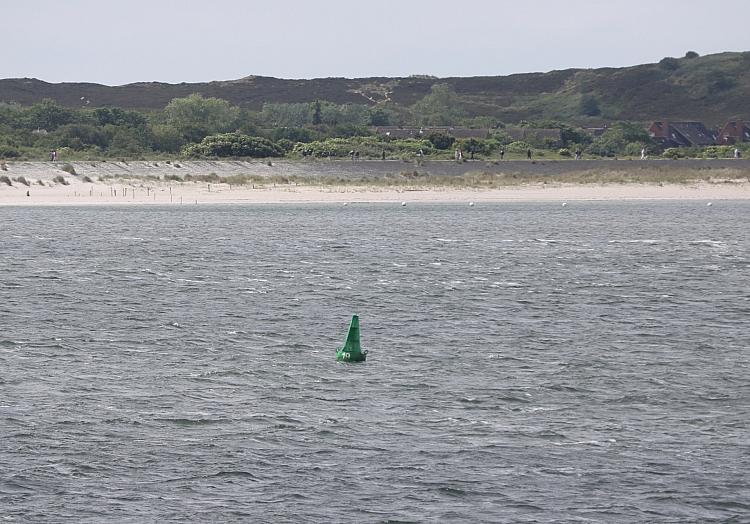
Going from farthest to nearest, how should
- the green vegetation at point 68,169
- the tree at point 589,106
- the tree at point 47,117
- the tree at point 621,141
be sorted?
1. the tree at point 589,106
2. the tree at point 621,141
3. the tree at point 47,117
4. the green vegetation at point 68,169

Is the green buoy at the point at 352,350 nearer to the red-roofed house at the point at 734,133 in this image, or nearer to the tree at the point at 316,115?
the tree at the point at 316,115

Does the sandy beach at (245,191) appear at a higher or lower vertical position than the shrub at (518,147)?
lower

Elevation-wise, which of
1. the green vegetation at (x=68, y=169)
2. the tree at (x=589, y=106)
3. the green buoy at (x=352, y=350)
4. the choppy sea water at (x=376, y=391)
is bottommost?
the choppy sea water at (x=376, y=391)

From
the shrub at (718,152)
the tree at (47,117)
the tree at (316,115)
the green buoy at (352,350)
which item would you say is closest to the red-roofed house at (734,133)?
the shrub at (718,152)

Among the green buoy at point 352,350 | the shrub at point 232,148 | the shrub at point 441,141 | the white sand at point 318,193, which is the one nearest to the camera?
the green buoy at point 352,350

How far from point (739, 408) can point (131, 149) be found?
254ft

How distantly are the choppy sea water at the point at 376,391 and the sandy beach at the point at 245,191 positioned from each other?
30337 millimetres

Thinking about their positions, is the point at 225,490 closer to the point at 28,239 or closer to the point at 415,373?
the point at 415,373

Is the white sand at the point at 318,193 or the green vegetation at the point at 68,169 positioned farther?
the green vegetation at the point at 68,169

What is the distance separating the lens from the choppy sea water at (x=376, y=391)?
16.6 meters

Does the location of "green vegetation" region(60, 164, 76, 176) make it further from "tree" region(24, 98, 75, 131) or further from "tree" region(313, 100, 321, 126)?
"tree" region(313, 100, 321, 126)

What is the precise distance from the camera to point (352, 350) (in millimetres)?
25656

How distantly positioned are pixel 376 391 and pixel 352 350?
2975 millimetres

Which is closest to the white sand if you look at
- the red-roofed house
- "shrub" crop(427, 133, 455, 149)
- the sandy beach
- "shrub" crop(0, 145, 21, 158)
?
the sandy beach
